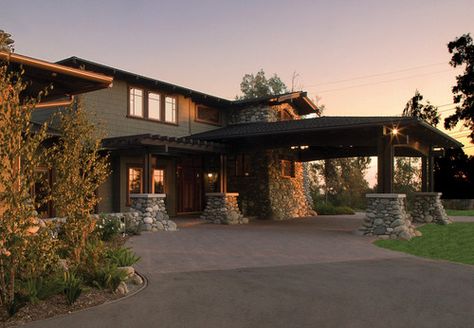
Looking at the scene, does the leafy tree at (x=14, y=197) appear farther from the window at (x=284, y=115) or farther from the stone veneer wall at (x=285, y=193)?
the window at (x=284, y=115)

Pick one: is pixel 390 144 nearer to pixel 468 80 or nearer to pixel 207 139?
pixel 207 139

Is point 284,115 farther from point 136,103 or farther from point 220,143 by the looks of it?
point 136,103

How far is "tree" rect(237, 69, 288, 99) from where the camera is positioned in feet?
137

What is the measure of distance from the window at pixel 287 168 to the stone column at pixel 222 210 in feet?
13.2

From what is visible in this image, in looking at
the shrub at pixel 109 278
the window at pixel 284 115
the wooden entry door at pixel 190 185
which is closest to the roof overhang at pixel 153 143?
the wooden entry door at pixel 190 185

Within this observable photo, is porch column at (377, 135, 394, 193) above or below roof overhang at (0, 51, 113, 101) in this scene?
→ below

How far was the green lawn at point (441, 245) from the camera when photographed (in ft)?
33.9

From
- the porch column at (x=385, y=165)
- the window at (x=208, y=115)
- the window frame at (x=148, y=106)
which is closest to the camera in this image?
the porch column at (x=385, y=165)

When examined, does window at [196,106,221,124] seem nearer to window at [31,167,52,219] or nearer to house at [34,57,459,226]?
house at [34,57,459,226]

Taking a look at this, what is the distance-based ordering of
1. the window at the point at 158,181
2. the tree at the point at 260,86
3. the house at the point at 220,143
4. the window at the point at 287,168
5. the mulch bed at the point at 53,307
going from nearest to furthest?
the mulch bed at the point at 53,307
the house at the point at 220,143
the window at the point at 158,181
the window at the point at 287,168
the tree at the point at 260,86

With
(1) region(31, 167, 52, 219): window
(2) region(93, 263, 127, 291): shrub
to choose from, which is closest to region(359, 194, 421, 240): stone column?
(2) region(93, 263, 127, 291): shrub

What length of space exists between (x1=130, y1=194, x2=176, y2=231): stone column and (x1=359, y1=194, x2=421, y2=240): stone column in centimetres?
662

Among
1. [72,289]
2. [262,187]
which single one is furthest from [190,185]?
[72,289]

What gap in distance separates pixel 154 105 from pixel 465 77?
86.7 feet
